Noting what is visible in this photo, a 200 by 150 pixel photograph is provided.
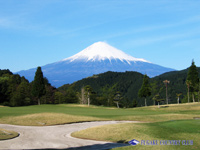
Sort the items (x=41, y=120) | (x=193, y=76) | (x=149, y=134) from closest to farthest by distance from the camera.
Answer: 1. (x=149, y=134)
2. (x=41, y=120)
3. (x=193, y=76)

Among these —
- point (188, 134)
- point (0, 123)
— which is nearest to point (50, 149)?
point (188, 134)

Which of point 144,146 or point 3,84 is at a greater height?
point 3,84

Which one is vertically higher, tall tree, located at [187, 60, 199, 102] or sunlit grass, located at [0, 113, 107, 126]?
tall tree, located at [187, 60, 199, 102]

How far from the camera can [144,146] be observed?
21250 millimetres

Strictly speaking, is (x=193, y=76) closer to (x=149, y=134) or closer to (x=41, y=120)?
(x=41, y=120)

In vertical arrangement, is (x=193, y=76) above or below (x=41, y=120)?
above

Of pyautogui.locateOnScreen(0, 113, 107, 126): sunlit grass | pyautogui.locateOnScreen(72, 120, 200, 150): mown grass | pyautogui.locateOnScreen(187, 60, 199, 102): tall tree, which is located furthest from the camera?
pyautogui.locateOnScreen(187, 60, 199, 102): tall tree

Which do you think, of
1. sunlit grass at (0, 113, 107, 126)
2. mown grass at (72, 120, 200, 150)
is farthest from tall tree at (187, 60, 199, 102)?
mown grass at (72, 120, 200, 150)

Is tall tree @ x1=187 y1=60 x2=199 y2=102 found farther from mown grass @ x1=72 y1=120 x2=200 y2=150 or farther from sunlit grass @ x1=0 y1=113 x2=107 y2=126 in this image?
mown grass @ x1=72 y1=120 x2=200 y2=150

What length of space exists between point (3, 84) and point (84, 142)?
8893 centimetres

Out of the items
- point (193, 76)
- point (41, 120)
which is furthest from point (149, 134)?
point (193, 76)

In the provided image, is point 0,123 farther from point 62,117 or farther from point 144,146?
point 144,146

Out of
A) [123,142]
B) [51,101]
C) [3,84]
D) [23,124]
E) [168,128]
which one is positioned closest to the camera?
[123,142]

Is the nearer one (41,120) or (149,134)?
(149,134)
